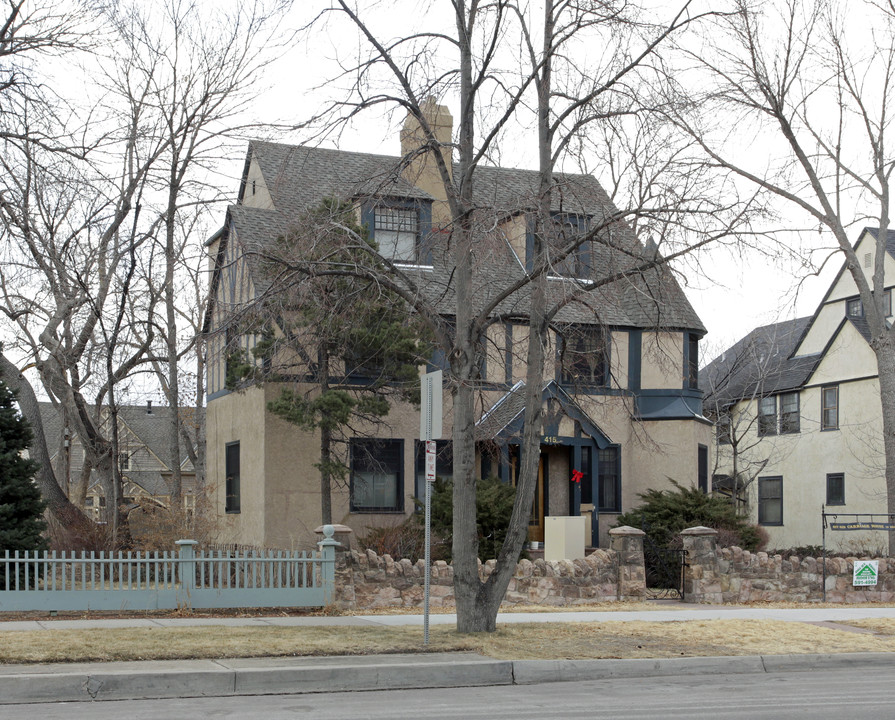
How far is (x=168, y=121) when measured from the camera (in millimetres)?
23281

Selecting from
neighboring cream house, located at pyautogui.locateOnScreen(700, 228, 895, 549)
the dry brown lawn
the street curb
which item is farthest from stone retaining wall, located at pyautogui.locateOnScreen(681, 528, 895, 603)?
neighboring cream house, located at pyautogui.locateOnScreen(700, 228, 895, 549)

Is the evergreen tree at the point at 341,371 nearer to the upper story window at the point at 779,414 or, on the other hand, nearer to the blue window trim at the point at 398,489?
the blue window trim at the point at 398,489

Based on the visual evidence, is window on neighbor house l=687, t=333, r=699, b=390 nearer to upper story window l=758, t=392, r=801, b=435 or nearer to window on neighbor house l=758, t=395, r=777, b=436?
upper story window l=758, t=392, r=801, b=435

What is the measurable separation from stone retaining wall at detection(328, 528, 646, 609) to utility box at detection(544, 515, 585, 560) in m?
1.64

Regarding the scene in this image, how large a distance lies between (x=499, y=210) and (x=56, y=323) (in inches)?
564

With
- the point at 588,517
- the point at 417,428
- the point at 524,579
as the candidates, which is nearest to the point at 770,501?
the point at 588,517

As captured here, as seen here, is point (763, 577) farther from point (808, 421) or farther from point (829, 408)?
point (808, 421)

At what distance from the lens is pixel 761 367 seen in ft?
129

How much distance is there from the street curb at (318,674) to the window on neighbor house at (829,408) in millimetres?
25646

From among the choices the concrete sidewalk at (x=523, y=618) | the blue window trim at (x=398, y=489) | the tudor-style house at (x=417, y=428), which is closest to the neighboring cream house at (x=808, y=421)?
the tudor-style house at (x=417, y=428)

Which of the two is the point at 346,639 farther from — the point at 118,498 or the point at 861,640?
the point at 118,498

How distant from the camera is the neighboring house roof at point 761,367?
38344mm

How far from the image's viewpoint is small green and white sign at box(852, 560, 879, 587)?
19.7 meters

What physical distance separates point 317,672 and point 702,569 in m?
10.6
